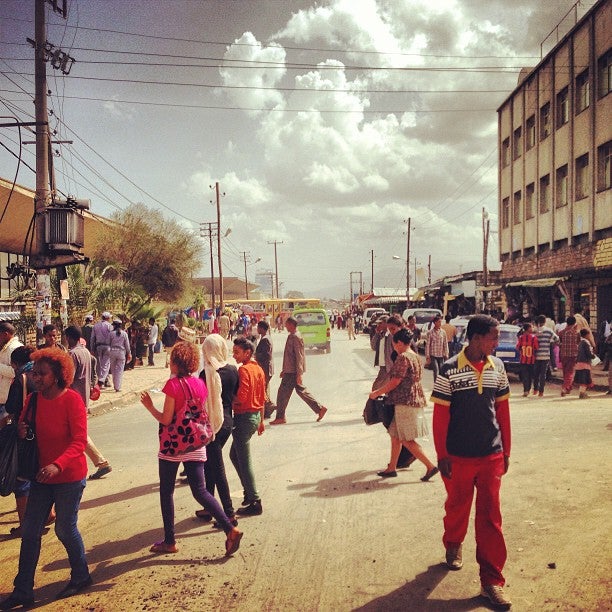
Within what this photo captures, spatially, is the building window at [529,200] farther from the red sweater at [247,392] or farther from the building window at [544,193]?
the red sweater at [247,392]

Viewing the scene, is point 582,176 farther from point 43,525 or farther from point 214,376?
point 43,525

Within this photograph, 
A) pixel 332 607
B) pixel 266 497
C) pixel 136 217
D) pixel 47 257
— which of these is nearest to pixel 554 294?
pixel 136 217

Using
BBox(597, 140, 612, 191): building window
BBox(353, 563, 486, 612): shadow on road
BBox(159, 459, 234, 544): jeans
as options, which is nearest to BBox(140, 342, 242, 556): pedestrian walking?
BBox(159, 459, 234, 544): jeans

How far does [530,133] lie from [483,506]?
105 feet

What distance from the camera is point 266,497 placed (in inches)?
244

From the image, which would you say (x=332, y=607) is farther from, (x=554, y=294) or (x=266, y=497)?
(x=554, y=294)

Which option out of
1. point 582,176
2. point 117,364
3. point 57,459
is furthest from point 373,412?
point 582,176

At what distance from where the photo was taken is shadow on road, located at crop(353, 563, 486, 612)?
12.6 feet

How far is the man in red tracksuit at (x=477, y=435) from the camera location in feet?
13.1

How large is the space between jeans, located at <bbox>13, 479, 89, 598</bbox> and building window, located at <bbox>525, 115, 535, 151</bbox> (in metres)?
32.1

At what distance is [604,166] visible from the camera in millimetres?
23625

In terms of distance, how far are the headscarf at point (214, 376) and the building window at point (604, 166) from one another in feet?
72.4

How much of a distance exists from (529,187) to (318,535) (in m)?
30.9

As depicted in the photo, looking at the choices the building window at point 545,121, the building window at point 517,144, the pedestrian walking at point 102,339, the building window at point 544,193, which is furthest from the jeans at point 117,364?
the building window at point 517,144
